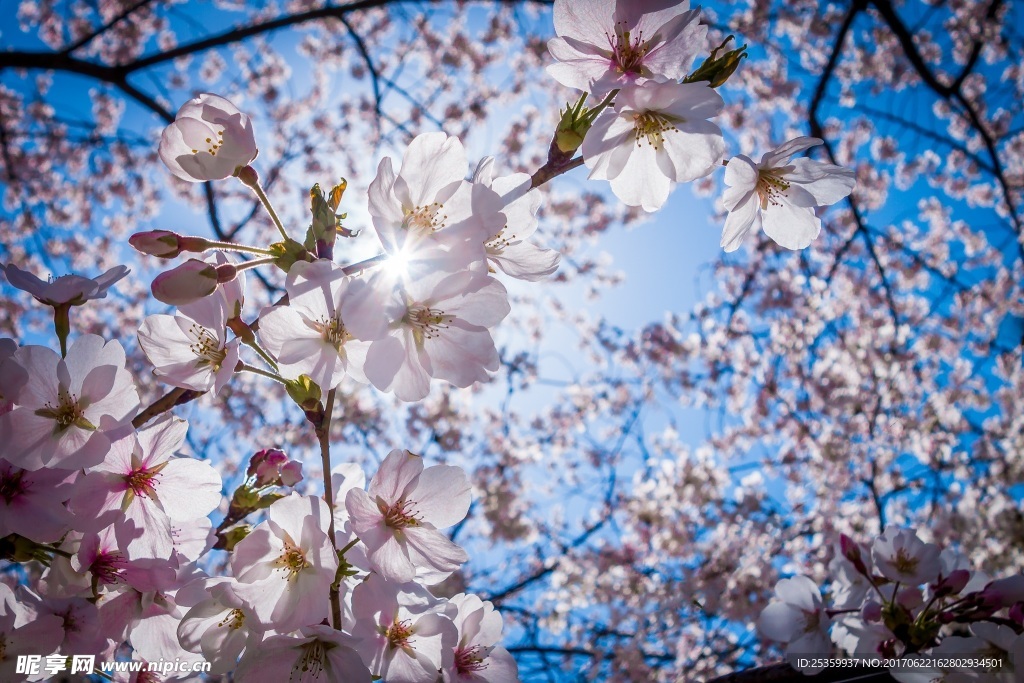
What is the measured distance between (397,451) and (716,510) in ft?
23.1

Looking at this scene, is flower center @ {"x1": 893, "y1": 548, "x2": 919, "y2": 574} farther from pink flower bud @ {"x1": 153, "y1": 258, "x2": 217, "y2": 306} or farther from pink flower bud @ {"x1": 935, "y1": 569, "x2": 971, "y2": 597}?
pink flower bud @ {"x1": 153, "y1": 258, "x2": 217, "y2": 306}

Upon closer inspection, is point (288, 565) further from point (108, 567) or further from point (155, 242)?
point (155, 242)

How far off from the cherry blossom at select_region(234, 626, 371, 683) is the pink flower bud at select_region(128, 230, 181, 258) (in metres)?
0.79

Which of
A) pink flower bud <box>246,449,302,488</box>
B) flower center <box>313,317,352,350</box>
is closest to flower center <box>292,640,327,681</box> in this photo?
pink flower bud <box>246,449,302,488</box>

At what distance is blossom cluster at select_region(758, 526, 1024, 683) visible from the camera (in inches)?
65.7

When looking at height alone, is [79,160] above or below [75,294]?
above

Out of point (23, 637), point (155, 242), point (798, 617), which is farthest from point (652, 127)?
point (798, 617)

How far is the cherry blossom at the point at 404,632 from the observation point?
43.8 inches

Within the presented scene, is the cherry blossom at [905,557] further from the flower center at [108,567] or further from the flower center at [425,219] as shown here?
the flower center at [108,567]

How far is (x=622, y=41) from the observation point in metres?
1.15

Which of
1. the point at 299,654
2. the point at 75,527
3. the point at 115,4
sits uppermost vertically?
the point at 115,4

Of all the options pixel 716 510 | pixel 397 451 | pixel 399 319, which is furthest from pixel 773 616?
pixel 716 510

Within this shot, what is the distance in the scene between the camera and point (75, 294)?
1190mm

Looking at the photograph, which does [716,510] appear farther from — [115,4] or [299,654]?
[115,4]
